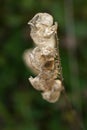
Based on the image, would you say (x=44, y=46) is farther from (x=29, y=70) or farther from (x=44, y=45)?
(x=29, y=70)

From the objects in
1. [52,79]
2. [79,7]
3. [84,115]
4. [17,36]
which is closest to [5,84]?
[17,36]

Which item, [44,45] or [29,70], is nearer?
[44,45]

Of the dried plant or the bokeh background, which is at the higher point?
the dried plant

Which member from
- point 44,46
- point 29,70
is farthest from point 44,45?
point 29,70

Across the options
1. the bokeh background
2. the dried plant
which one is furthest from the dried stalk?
the bokeh background

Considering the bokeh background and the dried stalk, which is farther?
the bokeh background

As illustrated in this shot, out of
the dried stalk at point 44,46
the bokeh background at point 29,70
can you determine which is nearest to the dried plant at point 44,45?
the dried stalk at point 44,46

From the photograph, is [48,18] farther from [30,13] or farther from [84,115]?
[30,13]

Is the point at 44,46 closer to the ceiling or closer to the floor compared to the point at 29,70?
closer to the ceiling

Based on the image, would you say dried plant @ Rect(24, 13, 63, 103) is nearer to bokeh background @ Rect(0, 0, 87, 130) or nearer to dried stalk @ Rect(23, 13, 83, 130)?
dried stalk @ Rect(23, 13, 83, 130)
